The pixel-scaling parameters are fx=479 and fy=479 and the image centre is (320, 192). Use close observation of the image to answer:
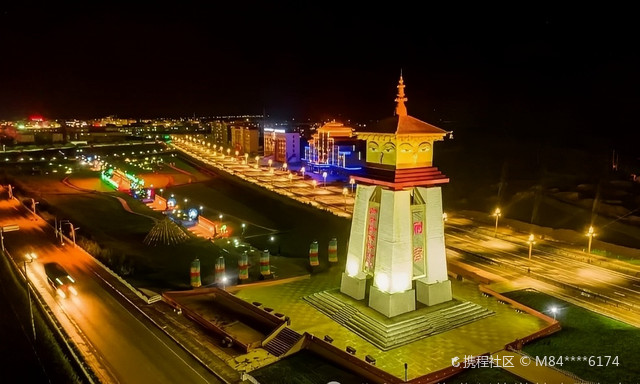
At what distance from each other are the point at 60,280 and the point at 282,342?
516 inches

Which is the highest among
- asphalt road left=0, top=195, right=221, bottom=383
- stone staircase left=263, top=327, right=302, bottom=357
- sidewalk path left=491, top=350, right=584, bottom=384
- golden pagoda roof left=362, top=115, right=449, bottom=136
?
golden pagoda roof left=362, top=115, right=449, bottom=136

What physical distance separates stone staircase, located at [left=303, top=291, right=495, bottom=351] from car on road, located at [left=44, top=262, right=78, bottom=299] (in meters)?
11.5

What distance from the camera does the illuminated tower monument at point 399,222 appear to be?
17922mm

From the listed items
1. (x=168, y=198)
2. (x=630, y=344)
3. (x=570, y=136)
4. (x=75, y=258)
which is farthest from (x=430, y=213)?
(x=570, y=136)

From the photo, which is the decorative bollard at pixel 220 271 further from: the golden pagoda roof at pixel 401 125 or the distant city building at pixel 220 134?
the distant city building at pixel 220 134

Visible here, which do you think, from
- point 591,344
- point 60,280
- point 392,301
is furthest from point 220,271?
point 591,344

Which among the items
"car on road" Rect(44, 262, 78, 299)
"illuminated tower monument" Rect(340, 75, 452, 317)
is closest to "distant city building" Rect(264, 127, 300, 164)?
"car on road" Rect(44, 262, 78, 299)

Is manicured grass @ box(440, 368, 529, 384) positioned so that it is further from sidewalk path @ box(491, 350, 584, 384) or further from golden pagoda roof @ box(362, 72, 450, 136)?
golden pagoda roof @ box(362, 72, 450, 136)

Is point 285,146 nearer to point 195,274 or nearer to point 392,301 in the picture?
point 195,274

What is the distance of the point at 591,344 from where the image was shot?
54.9 ft

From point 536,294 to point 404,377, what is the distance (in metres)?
10.4

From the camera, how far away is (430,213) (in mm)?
18812

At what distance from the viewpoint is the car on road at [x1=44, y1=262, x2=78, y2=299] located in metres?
22.2

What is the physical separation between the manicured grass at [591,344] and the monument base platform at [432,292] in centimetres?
361
